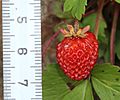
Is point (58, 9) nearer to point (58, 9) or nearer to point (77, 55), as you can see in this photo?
point (58, 9)

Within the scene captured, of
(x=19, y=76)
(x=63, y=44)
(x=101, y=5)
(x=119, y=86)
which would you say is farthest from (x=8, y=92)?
(x=101, y=5)

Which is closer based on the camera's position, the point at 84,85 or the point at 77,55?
the point at 77,55

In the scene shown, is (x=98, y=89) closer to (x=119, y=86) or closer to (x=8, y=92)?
(x=119, y=86)

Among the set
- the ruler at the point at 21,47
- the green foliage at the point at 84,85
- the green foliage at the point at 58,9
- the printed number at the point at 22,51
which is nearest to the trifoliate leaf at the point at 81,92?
the green foliage at the point at 84,85

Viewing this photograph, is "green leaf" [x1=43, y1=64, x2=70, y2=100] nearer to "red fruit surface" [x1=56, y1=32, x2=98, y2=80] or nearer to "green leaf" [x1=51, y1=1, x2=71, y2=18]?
"red fruit surface" [x1=56, y1=32, x2=98, y2=80]

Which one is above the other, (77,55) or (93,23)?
(93,23)

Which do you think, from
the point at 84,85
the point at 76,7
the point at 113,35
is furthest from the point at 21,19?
the point at 113,35
